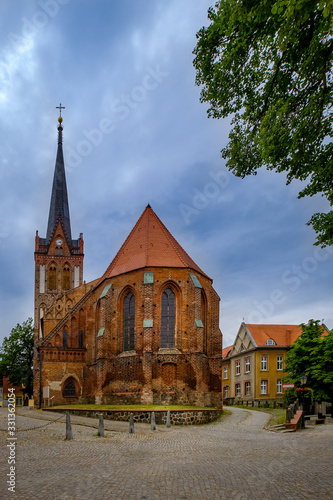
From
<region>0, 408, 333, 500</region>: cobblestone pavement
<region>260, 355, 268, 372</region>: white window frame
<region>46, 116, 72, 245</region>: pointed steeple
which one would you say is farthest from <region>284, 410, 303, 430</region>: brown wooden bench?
<region>46, 116, 72, 245</region>: pointed steeple

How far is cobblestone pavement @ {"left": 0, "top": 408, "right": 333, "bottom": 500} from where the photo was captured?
23.2 feet

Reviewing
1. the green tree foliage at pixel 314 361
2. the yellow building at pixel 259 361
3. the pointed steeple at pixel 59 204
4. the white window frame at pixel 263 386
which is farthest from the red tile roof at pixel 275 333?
the pointed steeple at pixel 59 204

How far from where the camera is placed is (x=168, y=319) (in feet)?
99.6

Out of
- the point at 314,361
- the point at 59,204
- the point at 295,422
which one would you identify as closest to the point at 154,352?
the point at 295,422

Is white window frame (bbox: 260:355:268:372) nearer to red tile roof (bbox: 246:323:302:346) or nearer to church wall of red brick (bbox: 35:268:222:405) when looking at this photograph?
red tile roof (bbox: 246:323:302:346)

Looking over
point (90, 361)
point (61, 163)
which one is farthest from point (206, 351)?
point (61, 163)

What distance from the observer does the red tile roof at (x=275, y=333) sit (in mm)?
49513

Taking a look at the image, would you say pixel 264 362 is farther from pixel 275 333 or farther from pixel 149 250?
pixel 149 250

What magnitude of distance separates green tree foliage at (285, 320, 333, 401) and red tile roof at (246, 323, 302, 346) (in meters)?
15.2

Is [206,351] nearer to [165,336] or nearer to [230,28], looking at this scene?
[165,336]

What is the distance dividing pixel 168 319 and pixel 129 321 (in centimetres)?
281

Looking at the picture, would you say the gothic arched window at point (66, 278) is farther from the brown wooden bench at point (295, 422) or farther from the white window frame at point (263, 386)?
the brown wooden bench at point (295, 422)

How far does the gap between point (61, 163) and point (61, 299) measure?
936 inches

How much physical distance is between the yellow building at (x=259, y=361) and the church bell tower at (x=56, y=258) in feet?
70.5
